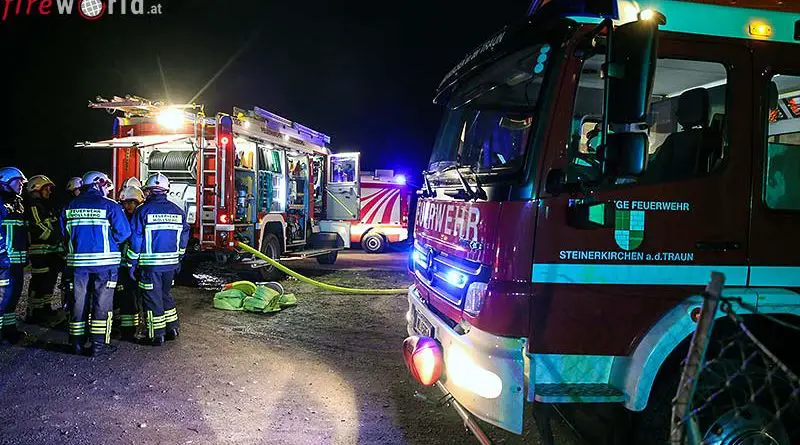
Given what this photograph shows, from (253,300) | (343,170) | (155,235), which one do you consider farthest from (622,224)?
(343,170)

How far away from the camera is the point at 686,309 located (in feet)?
9.82

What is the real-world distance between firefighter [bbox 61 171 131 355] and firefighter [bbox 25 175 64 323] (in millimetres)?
1339

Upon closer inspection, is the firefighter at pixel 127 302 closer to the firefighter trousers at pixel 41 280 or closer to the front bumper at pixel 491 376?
the firefighter trousers at pixel 41 280

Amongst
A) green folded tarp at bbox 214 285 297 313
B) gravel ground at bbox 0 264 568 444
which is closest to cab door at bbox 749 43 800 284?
gravel ground at bbox 0 264 568 444

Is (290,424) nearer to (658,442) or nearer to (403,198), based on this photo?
(658,442)

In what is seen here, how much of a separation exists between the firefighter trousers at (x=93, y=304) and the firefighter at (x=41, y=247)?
56.1 inches

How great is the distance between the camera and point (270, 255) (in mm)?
11047

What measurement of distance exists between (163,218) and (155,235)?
0.67ft

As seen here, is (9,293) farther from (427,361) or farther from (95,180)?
(427,361)

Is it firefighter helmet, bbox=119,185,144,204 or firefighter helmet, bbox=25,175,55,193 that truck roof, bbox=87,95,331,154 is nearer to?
firefighter helmet, bbox=119,185,144,204

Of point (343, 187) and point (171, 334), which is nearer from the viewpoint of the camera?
point (171, 334)

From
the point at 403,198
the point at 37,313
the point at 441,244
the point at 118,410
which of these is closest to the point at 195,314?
the point at 37,313

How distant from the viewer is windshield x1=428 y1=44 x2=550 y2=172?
3.13 meters

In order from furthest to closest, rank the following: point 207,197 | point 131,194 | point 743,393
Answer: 1. point 207,197
2. point 131,194
3. point 743,393
